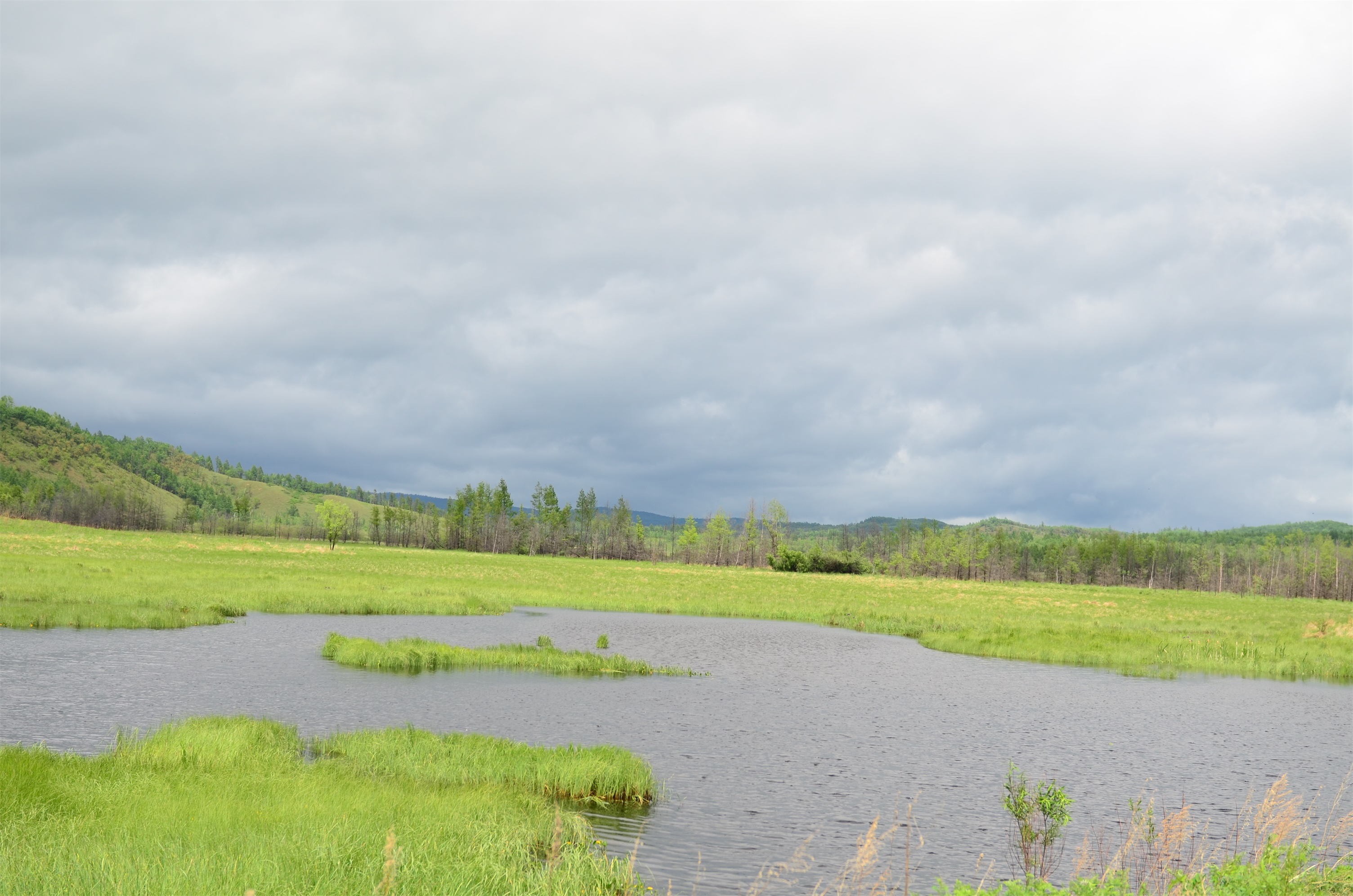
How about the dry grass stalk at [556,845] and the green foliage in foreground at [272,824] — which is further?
the green foliage in foreground at [272,824]

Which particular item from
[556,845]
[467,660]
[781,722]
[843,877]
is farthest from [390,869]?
[467,660]

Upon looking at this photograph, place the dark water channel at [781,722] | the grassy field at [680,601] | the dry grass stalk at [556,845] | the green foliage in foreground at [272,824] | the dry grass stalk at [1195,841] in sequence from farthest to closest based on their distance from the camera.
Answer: the grassy field at [680,601]
the dark water channel at [781,722]
the dry grass stalk at [1195,841]
the green foliage in foreground at [272,824]
the dry grass stalk at [556,845]

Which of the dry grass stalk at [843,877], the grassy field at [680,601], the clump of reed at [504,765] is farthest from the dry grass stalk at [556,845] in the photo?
the grassy field at [680,601]

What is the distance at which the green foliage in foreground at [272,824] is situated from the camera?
850cm

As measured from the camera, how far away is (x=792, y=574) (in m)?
128

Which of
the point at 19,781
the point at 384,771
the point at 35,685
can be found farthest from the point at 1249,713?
the point at 35,685

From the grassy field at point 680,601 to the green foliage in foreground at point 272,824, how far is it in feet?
96.9

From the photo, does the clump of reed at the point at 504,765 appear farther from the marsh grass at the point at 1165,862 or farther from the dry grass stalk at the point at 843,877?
the marsh grass at the point at 1165,862

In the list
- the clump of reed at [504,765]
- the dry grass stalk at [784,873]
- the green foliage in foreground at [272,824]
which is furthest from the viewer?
the clump of reed at [504,765]

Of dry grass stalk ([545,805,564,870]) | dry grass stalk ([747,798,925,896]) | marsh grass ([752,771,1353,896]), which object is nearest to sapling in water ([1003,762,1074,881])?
marsh grass ([752,771,1353,896])

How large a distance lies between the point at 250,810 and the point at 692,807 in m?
7.64

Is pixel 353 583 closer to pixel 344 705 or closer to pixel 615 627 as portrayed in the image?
pixel 615 627

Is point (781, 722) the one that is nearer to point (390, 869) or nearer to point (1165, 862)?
point (1165, 862)

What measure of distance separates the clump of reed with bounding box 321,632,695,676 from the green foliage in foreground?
14.8 metres
